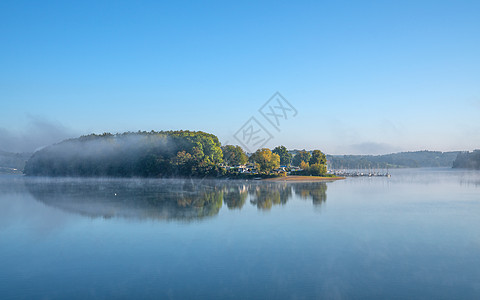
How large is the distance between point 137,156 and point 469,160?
471 ft

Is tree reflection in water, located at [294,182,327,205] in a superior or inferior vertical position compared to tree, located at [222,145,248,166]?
inferior

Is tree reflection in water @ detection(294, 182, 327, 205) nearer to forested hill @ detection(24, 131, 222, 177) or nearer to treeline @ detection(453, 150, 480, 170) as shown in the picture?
forested hill @ detection(24, 131, 222, 177)

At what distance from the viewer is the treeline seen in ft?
459

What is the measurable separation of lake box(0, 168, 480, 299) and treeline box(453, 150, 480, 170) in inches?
5440

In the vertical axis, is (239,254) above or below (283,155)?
below

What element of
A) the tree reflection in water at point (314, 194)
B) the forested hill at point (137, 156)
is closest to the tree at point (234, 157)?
Answer: the forested hill at point (137, 156)

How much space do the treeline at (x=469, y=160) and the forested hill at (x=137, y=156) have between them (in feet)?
383

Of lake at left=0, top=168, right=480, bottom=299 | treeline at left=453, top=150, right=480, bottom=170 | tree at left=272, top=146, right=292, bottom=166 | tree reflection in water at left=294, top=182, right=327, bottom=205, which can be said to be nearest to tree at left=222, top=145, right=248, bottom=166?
tree at left=272, top=146, right=292, bottom=166

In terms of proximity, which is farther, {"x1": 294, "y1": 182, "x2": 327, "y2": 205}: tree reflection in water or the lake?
{"x1": 294, "y1": 182, "x2": 327, "y2": 205}: tree reflection in water

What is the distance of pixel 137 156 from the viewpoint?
3246 inches

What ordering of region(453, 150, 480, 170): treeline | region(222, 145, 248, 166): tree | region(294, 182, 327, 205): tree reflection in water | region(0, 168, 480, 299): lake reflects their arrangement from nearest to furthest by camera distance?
1. region(0, 168, 480, 299): lake
2. region(294, 182, 327, 205): tree reflection in water
3. region(222, 145, 248, 166): tree
4. region(453, 150, 480, 170): treeline

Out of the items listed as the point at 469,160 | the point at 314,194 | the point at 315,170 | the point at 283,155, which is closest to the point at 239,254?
the point at 314,194

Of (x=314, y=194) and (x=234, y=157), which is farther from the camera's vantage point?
(x=234, y=157)

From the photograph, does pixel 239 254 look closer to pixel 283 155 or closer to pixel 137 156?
pixel 137 156
